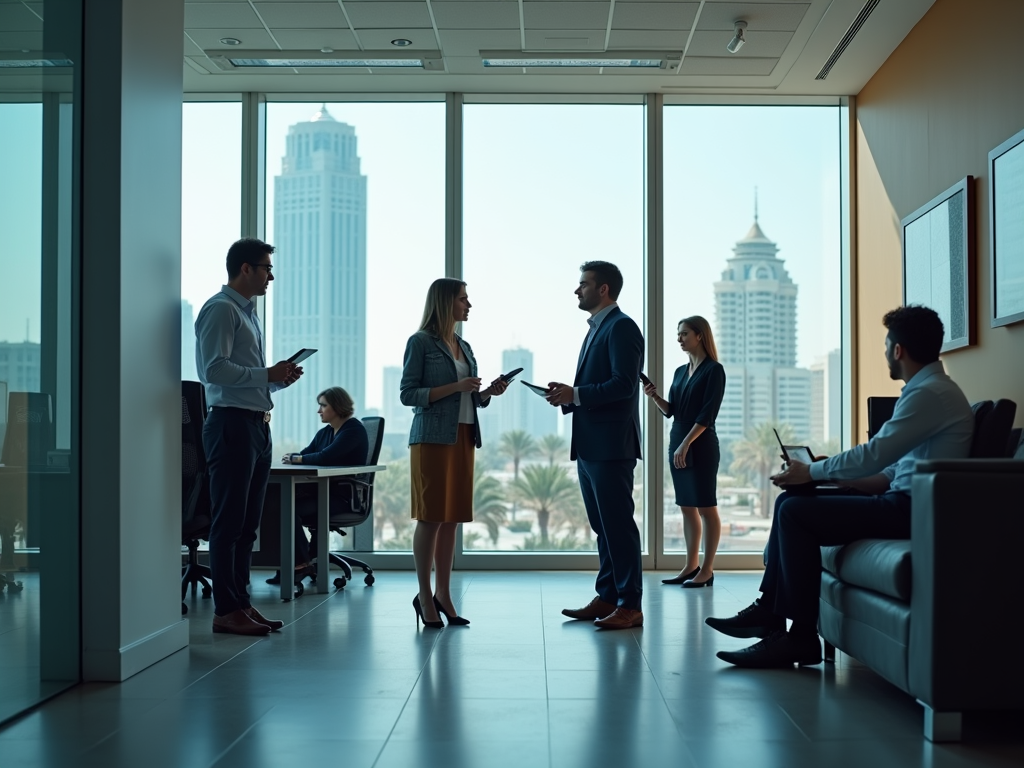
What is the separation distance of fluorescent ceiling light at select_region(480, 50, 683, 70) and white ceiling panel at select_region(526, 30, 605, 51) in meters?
0.08

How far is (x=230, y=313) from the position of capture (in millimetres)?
4160

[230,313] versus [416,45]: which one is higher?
[416,45]

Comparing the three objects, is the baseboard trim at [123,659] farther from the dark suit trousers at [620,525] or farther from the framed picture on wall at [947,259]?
the framed picture on wall at [947,259]

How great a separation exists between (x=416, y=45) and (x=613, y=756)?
15.0 ft

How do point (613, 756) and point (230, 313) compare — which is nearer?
point (613, 756)

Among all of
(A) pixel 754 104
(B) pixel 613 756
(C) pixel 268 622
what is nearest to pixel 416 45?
(A) pixel 754 104

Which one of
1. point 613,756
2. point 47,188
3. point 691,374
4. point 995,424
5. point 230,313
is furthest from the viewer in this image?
point 691,374

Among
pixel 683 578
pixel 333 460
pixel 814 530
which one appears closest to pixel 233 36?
pixel 333 460

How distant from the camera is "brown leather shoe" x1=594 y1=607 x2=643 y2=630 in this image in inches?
171

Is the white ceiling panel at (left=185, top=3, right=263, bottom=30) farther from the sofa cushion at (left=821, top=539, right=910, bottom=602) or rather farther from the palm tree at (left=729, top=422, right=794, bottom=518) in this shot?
the sofa cushion at (left=821, top=539, right=910, bottom=602)

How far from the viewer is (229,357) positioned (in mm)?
4145

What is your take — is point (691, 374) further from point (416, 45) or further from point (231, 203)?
point (231, 203)

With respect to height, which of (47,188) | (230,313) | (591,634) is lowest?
(591,634)

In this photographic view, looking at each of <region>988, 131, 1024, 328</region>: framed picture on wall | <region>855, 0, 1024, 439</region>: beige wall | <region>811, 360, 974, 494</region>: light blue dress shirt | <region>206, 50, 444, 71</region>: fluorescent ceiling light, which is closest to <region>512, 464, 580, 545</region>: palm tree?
<region>855, 0, 1024, 439</region>: beige wall
